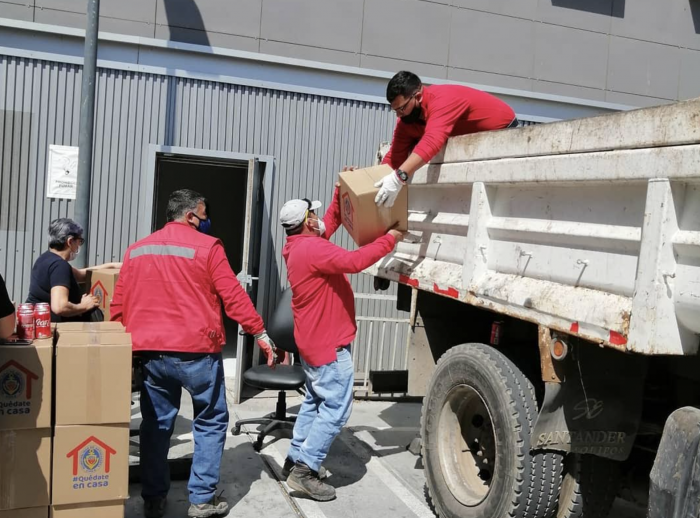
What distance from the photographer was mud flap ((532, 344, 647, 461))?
3039mm

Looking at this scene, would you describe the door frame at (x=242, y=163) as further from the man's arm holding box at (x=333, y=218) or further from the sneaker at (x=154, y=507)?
the sneaker at (x=154, y=507)

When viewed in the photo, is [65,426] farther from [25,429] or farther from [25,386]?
[25,386]

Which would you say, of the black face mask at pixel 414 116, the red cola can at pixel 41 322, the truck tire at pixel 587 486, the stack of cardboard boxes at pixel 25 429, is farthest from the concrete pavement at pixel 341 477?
the black face mask at pixel 414 116

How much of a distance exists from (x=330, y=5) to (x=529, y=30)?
2.85 meters

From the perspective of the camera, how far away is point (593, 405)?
308 centimetres

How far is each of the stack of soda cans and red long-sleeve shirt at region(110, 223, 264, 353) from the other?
513 mm

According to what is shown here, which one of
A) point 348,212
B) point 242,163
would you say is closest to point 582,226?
point 348,212

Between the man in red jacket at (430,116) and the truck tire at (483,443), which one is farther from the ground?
the man in red jacket at (430,116)

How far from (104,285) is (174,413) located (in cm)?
196

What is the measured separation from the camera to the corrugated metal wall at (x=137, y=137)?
693 cm

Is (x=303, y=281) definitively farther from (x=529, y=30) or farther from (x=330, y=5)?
(x=529, y=30)

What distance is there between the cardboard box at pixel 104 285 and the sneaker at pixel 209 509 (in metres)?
2.16

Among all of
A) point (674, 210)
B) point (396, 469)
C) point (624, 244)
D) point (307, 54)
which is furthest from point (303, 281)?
point (307, 54)

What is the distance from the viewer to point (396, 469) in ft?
16.7
